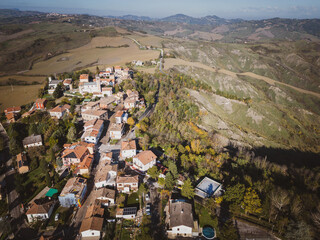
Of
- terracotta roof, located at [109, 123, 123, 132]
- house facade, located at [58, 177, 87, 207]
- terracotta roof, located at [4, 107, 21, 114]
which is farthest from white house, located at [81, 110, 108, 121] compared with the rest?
house facade, located at [58, 177, 87, 207]

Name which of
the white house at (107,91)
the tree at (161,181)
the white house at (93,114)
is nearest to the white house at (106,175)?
the tree at (161,181)

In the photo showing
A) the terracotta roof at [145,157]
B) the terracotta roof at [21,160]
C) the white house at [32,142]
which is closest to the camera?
the terracotta roof at [145,157]

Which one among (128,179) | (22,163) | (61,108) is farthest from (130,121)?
(22,163)

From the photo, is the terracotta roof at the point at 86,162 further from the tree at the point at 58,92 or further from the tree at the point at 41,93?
the tree at the point at 41,93

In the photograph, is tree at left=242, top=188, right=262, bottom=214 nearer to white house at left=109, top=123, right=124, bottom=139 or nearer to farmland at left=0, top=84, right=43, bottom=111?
white house at left=109, top=123, right=124, bottom=139

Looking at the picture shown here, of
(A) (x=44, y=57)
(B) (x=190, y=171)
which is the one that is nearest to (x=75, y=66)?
(A) (x=44, y=57)

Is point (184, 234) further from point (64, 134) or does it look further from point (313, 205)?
point (64, 134)
